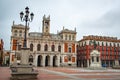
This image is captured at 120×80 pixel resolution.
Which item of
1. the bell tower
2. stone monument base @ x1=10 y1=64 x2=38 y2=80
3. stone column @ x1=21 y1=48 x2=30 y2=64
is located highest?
the bell tower

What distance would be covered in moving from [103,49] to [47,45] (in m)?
26.5

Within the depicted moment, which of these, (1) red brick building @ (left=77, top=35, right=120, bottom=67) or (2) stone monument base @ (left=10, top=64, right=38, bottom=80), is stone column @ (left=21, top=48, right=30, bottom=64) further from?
(1) red brick building @ (left=77, top=35, right=120, bottom=67)

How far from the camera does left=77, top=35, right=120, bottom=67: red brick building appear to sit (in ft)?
294

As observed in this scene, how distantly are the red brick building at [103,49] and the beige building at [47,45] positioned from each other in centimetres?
578

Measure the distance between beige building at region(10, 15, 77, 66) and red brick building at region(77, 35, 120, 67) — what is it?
19.0 feet

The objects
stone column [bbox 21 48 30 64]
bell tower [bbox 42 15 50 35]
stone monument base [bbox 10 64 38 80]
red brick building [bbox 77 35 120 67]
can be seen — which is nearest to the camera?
stone monument base [bbox 10 64 38 80]

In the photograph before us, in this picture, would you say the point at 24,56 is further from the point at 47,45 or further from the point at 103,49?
the point at 103,49

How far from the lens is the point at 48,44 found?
85.4 meters

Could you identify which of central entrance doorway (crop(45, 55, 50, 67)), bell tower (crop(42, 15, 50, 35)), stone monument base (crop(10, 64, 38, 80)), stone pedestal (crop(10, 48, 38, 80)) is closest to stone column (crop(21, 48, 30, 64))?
stone pedestal (crop(10, 48, 38, 80))

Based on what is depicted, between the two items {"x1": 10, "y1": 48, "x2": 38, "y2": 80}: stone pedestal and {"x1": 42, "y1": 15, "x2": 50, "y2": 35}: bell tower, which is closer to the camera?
{"x1": 10, "y1": 48, "x2": 38, "y2": 80}: stone pedestal

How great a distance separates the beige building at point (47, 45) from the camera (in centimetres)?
8088

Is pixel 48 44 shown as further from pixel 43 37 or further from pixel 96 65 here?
pixel 96 65

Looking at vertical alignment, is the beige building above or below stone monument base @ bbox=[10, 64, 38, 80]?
above

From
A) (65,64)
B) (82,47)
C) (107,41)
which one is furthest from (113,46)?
(65,64)
